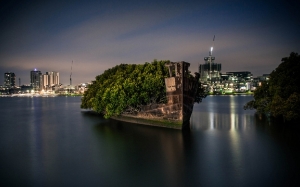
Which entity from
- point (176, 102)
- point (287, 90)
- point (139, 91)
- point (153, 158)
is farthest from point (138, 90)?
point (287, 90)

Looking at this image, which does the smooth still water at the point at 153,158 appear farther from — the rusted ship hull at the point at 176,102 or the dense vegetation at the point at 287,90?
the dense vegetation at the point at 287,90

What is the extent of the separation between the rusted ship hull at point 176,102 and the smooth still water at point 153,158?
4.25ft

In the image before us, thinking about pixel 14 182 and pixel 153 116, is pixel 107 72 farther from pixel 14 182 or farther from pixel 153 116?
pixel 14 182

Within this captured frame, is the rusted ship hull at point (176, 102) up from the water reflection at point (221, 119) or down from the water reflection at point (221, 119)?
up

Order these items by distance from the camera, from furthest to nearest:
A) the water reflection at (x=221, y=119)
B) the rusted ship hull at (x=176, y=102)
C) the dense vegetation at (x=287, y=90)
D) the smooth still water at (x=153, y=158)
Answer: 1. the water reflection at (x=221, y=119)
2. the dense vegetation at (x=287, y=90)
3. the rusted ship hull at (x=176, y=102)
4. the smooth still water at (x=153, y=158)

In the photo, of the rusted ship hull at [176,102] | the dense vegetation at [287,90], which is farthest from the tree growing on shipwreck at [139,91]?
the dense vegetation at [287,90]

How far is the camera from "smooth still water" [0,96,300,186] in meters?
13.0

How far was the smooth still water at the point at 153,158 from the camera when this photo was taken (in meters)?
13.0

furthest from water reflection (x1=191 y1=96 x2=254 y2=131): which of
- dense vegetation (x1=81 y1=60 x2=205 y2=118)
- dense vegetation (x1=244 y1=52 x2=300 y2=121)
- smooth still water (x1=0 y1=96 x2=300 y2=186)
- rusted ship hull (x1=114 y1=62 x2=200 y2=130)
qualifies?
dense vegetation (x1=81 y1=60 x2=205 y2=118)

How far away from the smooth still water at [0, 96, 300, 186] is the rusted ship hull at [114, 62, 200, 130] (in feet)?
4.25

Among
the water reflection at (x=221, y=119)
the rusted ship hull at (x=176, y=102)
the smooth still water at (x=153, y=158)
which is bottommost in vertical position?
the smooth still water at (x=153, y=158)

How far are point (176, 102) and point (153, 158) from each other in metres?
8.98

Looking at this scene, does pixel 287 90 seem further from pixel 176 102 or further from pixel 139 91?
pixel 139 91

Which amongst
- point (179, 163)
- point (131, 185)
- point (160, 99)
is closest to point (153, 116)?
Answer: point (160, 99)
